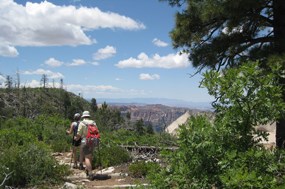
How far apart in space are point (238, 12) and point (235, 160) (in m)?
5.37

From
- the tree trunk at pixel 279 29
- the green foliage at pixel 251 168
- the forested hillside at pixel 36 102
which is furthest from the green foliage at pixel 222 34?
the forested hillside at pixel 36 102

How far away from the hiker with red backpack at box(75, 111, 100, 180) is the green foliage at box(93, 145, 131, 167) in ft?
2.98

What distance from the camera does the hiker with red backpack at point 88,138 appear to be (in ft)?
31.0

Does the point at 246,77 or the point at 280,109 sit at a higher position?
the point at 246,77

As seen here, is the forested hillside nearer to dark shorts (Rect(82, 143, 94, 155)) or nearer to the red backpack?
dark shorts (Rect(82, 143, 94, 155))

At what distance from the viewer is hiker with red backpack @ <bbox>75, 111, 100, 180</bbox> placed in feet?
31.0

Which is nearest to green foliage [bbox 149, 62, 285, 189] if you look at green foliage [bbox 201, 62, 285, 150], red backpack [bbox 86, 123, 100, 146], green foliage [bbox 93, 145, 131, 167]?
green foliage [bbox 201, 62, 285, 150]

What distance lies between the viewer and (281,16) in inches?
351

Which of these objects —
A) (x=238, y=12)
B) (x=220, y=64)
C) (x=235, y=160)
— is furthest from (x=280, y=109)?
(x=220, y=64)

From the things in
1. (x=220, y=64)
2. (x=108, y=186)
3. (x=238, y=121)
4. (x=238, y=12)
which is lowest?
(x=108, y=186)

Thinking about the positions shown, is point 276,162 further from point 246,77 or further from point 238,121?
point 246,77

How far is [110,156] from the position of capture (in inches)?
428

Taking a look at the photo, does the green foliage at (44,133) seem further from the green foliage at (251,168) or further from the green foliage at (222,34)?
the green foliage at (251,168)

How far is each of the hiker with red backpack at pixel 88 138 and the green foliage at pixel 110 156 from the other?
909 mm
